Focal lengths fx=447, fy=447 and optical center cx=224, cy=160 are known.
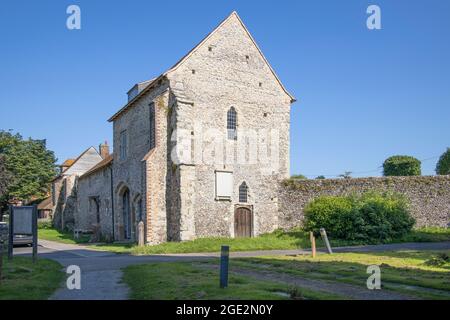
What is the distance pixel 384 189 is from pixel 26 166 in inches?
2022

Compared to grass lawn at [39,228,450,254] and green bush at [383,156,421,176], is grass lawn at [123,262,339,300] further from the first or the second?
green bush at [383,156,421,176]

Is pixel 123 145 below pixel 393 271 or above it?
above

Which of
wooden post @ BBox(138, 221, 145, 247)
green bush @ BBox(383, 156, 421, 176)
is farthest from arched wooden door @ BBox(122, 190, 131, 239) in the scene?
green bush @ BBox(383, 156, 421, 176)

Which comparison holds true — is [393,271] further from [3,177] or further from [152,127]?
[3,177]

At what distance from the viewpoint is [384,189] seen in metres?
28.1

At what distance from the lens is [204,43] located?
88.2ft

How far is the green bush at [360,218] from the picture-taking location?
80.0 ft

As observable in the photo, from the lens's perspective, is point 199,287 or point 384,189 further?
point 384,189

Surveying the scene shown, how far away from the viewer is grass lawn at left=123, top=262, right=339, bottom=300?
325 inches

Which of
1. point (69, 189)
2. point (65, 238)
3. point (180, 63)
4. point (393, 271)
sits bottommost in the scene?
point (65, 238)

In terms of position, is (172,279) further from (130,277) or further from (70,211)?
(70,211)

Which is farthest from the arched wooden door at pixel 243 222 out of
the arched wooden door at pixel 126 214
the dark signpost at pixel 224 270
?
the dark signpost at pixel 224 270

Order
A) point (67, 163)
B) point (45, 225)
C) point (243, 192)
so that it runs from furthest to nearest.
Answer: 1. point (67, 163)
2. point (45, 225)
3. point (243, 192)

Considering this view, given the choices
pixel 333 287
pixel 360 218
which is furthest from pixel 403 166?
pixel 333 287
